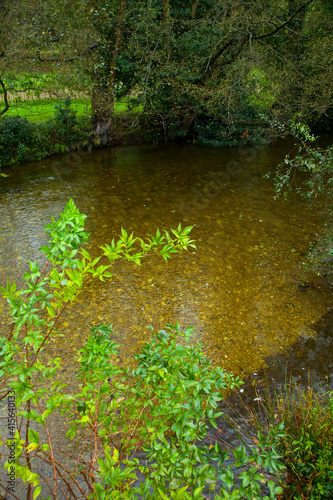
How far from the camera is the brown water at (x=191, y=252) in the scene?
576 cm

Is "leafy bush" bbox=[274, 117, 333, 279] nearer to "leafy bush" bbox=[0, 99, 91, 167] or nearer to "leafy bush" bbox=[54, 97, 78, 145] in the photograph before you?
"leafy bush" bbox=[0, 99, 91, 167]

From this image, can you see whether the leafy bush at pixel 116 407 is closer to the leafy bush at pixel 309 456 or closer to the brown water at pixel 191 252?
the leafy bush at pixel 309 456

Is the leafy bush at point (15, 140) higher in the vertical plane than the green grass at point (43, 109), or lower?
lower

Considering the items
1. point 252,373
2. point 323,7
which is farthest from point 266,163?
point 252,373

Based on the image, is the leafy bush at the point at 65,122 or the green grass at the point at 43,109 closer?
the leafy bush at the point at 65,122

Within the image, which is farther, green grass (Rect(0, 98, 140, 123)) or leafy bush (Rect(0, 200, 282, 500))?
green grass (Rect(0, 98, 140, 123))

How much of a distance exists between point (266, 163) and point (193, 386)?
1303 cm

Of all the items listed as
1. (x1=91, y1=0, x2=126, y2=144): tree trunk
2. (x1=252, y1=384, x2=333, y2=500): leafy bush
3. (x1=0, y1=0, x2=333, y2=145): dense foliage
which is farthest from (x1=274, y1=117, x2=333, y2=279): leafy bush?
(x1=91, y1=0, x2=126, y2=144): tree trunk

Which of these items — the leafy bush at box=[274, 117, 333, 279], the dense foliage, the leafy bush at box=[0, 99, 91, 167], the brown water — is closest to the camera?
the brown water

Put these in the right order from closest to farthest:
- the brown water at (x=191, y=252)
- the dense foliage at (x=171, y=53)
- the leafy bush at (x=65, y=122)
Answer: the brown water at (x=191, y=252) < the dense foliage at (x=171, y=53) < the leafy bush at (x=65, y=122)

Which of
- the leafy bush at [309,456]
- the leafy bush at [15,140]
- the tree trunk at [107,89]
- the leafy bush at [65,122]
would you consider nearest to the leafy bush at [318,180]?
the leafy bush at [309,456]

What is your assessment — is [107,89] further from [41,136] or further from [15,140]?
[15,140]

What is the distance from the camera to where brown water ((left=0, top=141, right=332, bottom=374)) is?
5.76m

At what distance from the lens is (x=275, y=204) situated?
10.5 meters
